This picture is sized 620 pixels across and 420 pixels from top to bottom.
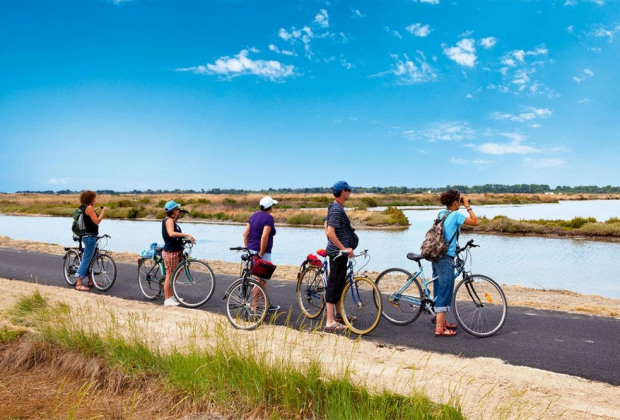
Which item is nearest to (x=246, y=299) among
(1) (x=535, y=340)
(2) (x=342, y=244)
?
(2) (x=342, y=244)

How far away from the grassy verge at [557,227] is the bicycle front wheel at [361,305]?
32920mm

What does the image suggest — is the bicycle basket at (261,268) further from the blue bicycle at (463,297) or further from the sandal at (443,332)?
the sandal at (443,332)

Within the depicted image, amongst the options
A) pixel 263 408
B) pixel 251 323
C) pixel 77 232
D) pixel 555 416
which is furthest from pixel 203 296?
pixel 555 416

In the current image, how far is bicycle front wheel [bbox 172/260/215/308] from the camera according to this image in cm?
905

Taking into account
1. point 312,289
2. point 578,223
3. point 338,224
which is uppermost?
point 338,224

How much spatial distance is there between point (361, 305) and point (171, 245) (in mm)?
3944

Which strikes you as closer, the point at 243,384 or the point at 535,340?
the point at 243,384

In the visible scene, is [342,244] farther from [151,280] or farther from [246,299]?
[151,280]

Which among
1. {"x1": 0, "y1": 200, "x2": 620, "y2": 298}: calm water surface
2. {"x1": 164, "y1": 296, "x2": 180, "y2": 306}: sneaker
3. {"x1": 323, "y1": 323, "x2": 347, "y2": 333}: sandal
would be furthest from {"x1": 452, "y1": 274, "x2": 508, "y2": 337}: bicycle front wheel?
{"x1": 0, "y1": 200, "x2": 620, "y2": 298}: calm water surface

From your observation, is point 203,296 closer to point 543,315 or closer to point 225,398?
point 225,398

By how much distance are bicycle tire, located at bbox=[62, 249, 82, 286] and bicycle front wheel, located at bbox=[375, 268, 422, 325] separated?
787 centimetres

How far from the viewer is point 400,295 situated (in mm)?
7613

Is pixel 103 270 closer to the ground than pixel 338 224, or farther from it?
closer to the ground

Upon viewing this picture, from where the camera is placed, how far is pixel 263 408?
15.8 feet
